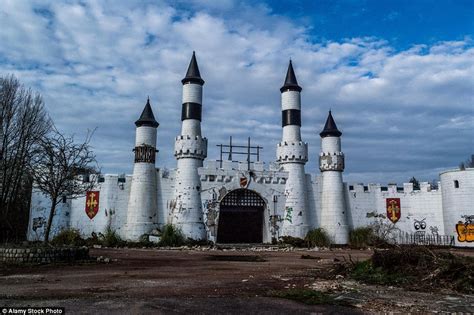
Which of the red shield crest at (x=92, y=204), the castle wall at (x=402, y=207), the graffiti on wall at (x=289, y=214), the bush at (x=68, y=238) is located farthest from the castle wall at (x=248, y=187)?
the bush at (x=68, y=238)

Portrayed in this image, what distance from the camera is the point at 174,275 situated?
40.0ft

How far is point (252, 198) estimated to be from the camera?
1344 inches

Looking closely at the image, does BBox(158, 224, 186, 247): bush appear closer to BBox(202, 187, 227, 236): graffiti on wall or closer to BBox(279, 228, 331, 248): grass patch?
BBox(202, 187, 227, 236): graffiti on wall

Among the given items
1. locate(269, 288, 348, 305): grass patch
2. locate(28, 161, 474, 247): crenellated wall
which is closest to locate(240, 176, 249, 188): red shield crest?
locate(28, 161, 474, 247): crenellated wall

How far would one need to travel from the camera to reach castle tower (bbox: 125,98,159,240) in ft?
101

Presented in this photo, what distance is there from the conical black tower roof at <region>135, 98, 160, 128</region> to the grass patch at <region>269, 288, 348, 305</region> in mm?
25675

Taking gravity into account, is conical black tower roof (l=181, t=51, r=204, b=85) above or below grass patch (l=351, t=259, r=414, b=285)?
above

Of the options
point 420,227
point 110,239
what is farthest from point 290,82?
point 110,239

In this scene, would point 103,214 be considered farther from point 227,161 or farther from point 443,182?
point 443,182

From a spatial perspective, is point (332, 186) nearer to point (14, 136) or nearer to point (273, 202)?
point (273, 202)

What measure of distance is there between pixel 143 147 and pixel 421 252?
24.7m

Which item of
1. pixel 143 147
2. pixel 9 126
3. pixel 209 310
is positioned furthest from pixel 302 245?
pixel 209 310

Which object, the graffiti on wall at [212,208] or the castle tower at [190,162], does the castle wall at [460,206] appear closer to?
the graffiti on wall at [212,208]

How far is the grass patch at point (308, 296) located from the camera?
25.5 ft
